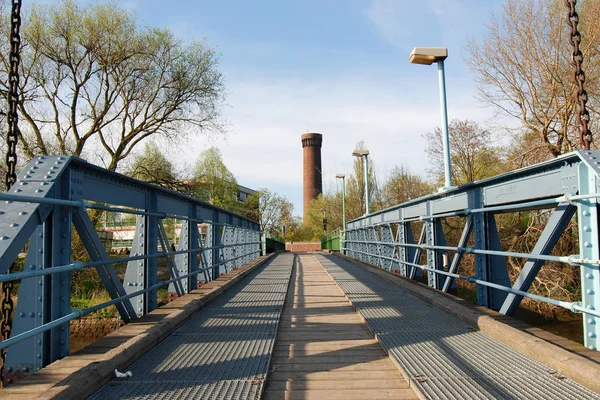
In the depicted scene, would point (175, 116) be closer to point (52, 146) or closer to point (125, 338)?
point (52, 146)

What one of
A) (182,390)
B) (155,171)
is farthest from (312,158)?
(182,390)

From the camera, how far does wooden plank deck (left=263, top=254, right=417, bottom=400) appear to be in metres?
2.89

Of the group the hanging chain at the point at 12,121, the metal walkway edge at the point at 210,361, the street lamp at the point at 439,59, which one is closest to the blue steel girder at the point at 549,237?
the metal walkway edge at the point at 210,361

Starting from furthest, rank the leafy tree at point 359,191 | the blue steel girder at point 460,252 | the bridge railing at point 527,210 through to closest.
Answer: the leafy tree at point 359,191
the blue steel girder at point 460,252
the bridge railing at point 527,210

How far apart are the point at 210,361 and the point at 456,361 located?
1725 millimetres

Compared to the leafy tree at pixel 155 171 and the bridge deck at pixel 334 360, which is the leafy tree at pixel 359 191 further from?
the bridge deck at pixel 334 360

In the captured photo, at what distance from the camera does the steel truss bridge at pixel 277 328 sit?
2.76 meters

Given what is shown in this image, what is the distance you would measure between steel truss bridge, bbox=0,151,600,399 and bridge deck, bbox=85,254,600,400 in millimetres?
14

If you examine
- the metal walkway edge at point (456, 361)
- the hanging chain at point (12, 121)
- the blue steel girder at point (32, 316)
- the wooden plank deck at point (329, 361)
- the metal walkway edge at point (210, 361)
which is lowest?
the wooden plank deck at point (329, 361)

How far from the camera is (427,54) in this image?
754 cm

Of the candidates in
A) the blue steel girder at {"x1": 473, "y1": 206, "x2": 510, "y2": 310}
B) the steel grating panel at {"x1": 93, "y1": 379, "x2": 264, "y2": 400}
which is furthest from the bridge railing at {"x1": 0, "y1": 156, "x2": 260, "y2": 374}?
the blue steel girder at {"x1": 473, "y1": 206, "x2": 510, "y2": 310}

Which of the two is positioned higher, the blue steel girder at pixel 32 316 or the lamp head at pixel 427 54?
the lamp head at pixel 427 54

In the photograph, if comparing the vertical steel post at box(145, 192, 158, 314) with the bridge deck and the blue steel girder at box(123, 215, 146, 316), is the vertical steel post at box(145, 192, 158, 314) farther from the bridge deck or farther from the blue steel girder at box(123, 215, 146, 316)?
the bridge deck

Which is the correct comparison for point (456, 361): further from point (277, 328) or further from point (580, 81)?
point (580, 81)
